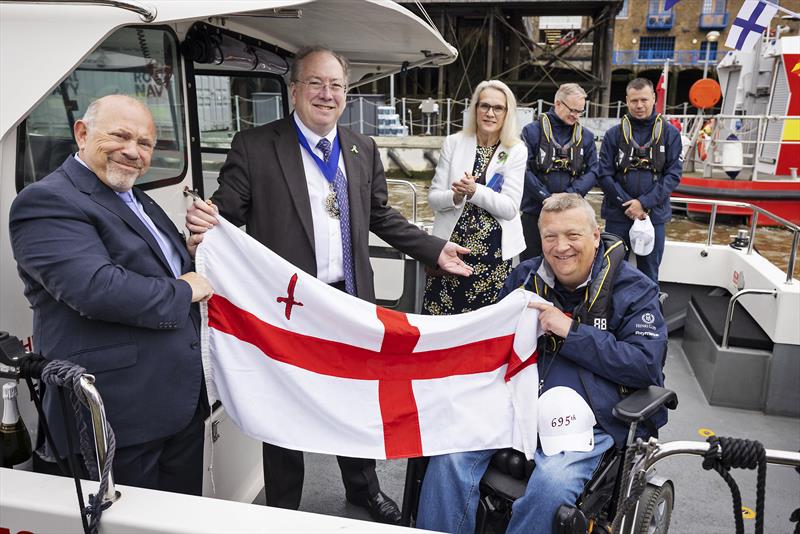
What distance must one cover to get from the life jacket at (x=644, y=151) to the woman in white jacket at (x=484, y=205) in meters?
2.05

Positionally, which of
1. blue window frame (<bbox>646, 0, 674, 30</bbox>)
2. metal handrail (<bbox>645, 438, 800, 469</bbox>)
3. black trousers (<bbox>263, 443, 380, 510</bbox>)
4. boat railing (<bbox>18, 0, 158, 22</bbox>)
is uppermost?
blue window frame (<bbox>646, 0, 674, 30</bbox>)

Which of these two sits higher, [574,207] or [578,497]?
[574,207]

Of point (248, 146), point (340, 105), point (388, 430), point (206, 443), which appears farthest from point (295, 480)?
point (340, 105)

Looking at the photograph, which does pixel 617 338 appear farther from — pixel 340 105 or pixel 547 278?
pixel 340 105

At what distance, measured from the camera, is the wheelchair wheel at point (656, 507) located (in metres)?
2.21

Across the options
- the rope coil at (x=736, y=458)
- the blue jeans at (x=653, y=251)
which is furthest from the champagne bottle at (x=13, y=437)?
the blue jeans at (x=653, y=251)

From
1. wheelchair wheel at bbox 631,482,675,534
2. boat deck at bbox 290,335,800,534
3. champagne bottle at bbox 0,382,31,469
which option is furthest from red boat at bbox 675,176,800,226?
champagne bottle at bbox 0,382,31,469

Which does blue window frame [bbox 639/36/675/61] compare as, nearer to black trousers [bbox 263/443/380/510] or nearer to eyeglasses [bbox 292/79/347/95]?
eyeglasses [bbox 292/79/347/95]

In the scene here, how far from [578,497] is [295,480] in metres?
1.18

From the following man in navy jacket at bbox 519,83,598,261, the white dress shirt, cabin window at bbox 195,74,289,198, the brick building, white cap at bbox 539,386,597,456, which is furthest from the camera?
the brick building

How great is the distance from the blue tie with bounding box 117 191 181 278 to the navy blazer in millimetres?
41

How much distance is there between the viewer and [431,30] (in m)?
2.91

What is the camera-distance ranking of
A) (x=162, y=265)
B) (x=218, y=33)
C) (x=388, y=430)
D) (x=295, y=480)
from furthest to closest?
1. (x=218, y=33)
2. (x=295, y=480)
3. (x=388, y=430)
4. (x=162, y=265)

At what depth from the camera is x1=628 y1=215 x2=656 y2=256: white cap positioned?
16.9 ft
